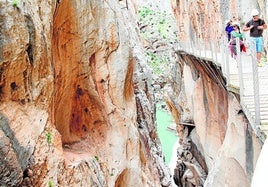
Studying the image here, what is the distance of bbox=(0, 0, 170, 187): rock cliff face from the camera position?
580cm

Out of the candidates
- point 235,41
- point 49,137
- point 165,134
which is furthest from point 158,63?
point 49,137

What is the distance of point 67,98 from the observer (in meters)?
9.02

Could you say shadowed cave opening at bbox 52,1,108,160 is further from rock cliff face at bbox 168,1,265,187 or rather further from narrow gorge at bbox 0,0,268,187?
rock cliff face at bbox 168,1,265,187

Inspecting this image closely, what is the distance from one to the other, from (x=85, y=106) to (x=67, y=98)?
804 millimetres

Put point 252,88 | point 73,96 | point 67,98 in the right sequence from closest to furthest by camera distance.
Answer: point 252,88 < point 67,98 < point 73,96

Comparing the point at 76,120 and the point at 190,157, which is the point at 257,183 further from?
the point at 190,157

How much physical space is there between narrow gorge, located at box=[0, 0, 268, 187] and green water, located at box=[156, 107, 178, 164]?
17636mm

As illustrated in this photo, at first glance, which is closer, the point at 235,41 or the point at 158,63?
the point at 235,41

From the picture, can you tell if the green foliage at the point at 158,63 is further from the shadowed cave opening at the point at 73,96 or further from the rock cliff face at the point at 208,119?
the shadowed cave opening at the point at 73,96

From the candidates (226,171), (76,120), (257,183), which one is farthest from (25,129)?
(226,171)

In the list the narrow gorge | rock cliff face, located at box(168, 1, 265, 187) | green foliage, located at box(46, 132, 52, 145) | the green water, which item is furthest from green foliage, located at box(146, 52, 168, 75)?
green foliage, located at box(46, 132, 52, 145)

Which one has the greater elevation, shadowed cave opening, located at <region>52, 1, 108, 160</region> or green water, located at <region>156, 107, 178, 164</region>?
shadowed cave opening, located at <region>52, 1, 108, 160</region>

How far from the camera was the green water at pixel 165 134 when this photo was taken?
35.9 meters

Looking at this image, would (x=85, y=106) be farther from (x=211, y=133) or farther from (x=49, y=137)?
(x=211, y=133)
